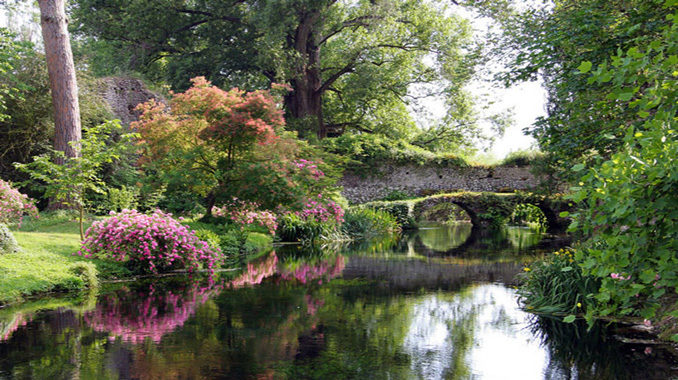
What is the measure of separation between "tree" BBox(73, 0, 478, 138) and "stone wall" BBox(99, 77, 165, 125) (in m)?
2.67

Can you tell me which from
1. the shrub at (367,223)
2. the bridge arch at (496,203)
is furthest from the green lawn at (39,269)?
the bridge arch at (496,203)

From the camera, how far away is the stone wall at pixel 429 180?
2978cm

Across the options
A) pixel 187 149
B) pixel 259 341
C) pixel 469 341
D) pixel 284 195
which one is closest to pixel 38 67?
pixel 187 149

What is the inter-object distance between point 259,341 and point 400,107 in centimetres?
2904

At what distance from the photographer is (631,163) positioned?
2754mm

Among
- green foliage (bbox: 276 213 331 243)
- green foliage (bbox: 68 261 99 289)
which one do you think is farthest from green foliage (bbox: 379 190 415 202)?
green foliage (bbox: 68 261 99 289)

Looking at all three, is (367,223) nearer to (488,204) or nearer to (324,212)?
(324,212)

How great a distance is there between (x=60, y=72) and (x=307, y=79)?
13.8 meters

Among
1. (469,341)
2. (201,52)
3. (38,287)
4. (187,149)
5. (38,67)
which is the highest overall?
(201,52)

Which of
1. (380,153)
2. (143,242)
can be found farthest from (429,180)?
(143,242)

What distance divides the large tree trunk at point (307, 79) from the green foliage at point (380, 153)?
1694 mm

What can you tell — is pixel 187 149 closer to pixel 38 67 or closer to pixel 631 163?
pixel 38 67

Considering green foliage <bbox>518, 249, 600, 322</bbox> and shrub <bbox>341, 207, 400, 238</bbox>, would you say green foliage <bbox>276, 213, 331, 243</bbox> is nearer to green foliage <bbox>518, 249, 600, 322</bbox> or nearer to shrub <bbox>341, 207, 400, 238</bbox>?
shrub <bbox>341, 207, 400, 238</bbox>

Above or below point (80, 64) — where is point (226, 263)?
below
